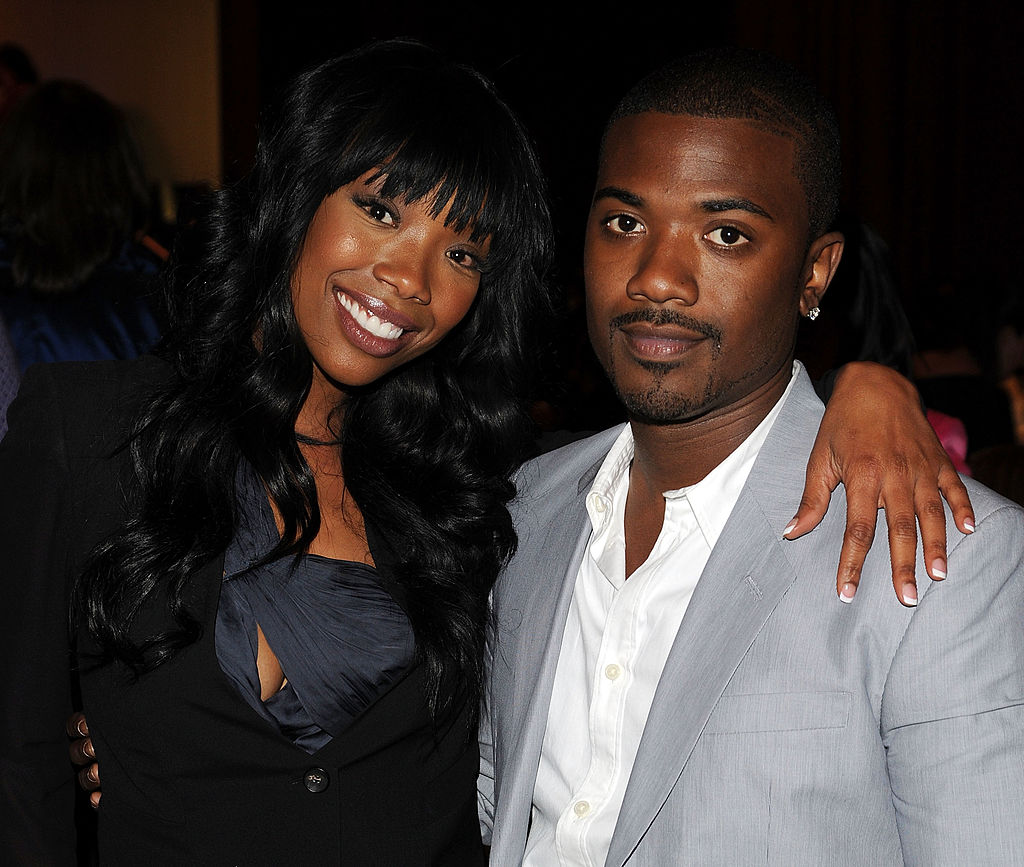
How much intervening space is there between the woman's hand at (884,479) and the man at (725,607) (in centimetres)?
3

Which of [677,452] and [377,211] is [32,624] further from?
[677,452]

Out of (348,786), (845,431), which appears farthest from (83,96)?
(845,431)

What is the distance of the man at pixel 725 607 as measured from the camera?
1394mm

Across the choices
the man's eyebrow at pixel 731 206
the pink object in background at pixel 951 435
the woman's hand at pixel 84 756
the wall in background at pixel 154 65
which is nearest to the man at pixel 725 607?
the man's eyebrow at pixel 731 206

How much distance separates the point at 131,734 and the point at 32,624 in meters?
0.23

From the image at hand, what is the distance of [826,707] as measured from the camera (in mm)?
1450

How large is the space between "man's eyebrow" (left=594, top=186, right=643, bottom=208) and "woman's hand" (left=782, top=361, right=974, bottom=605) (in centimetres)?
43

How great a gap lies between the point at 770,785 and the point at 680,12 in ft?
21.7

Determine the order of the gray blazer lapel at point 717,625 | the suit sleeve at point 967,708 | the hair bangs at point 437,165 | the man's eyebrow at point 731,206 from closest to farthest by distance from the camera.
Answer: the suit sleeve at point 967,708
the gray blazer lapel at point 717,625
the man's eyebrow at point 731,206
the hair bangs at point 437,165

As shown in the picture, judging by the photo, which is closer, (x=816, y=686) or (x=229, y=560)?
(x=816, y=686)

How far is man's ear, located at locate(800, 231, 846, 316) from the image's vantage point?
1.77m

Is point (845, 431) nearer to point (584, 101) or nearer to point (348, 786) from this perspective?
point (348, 786)

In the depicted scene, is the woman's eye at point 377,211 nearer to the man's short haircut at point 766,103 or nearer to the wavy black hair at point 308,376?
the wavy black hair at point 308,376

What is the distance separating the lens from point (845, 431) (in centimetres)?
164
